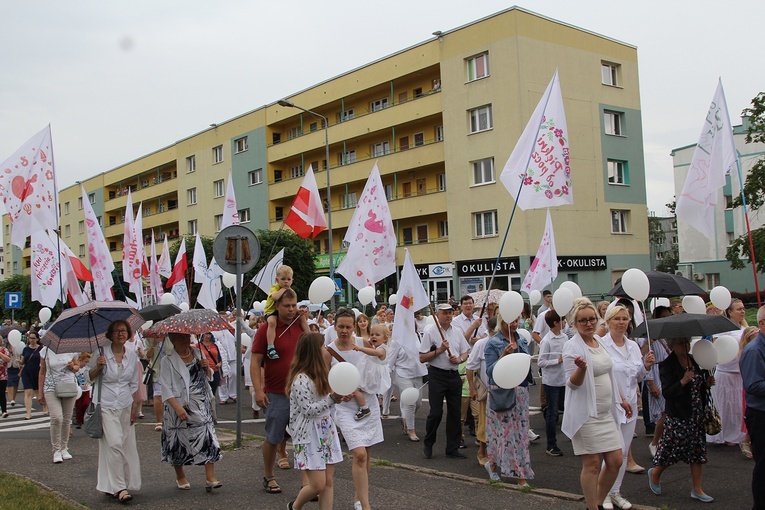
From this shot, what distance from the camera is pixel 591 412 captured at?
6.07 m

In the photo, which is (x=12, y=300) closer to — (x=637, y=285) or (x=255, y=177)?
(x=637, y=285)

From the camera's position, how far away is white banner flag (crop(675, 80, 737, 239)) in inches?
415

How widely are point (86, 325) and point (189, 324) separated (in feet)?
4.80

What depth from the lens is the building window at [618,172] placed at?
3784 cm

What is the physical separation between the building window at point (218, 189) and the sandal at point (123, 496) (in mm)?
51407

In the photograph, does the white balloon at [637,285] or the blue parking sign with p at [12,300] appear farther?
the blue parking sign with p at [12,300]

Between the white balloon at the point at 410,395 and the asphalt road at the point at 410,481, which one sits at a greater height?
the white balloon at the point at 410,395

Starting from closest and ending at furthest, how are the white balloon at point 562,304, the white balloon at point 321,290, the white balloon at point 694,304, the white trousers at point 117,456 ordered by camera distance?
the white trousers at point 117,456, the white balloon at point 321,290, the white balloon at point 694,304, the white balloon at point 562,304

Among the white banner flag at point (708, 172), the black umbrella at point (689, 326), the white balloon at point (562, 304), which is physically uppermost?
the white banner flag at point (708, 172)

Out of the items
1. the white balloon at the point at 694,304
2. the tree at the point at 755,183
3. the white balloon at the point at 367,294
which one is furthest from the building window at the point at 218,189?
the white balloon at the point at 694,304

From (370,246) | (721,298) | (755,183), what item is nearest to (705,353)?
(721,298)

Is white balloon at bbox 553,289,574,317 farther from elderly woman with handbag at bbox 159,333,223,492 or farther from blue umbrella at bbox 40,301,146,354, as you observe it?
blue umbrella at bbox 40,301,146,354

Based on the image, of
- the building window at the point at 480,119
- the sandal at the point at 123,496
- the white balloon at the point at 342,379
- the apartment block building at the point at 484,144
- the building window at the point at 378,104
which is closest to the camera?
the white balloon at the point at 342,379

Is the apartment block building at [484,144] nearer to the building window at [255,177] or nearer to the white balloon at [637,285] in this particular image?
the building window at [255,177]
